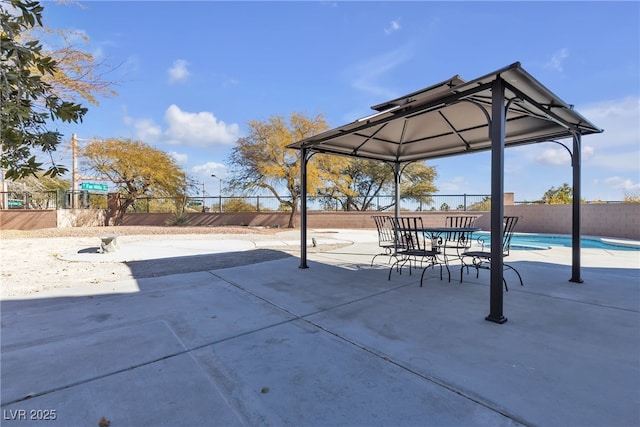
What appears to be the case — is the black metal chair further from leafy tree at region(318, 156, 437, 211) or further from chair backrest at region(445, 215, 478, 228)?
leafy tree at region(318, 156, 437, 211)

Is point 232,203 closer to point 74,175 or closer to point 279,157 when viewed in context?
point 279,157

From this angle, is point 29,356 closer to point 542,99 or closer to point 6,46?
point 6,46

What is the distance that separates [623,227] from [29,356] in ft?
55.0

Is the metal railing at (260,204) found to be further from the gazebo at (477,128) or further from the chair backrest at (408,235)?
the chair backrest at (408,235)

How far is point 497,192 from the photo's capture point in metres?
3.12

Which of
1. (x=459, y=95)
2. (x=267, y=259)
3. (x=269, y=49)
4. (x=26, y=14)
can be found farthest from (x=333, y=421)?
(x=269, y=49)

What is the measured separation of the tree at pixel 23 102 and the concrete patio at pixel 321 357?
4.61 feet

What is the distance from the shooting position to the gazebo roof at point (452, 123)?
339cm

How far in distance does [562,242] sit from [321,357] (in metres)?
13.4

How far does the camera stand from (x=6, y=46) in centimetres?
108

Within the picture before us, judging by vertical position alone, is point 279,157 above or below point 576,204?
above

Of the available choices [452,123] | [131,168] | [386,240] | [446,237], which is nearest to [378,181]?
[131,168]

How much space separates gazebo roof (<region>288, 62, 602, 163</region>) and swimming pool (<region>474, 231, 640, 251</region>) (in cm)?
539

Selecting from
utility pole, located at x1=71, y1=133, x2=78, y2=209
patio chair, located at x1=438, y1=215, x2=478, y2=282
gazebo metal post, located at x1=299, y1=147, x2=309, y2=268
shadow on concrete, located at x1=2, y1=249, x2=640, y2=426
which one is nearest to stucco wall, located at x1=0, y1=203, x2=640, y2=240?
utility pole, located at x1=71, y1=133, x2=78, y2=209
